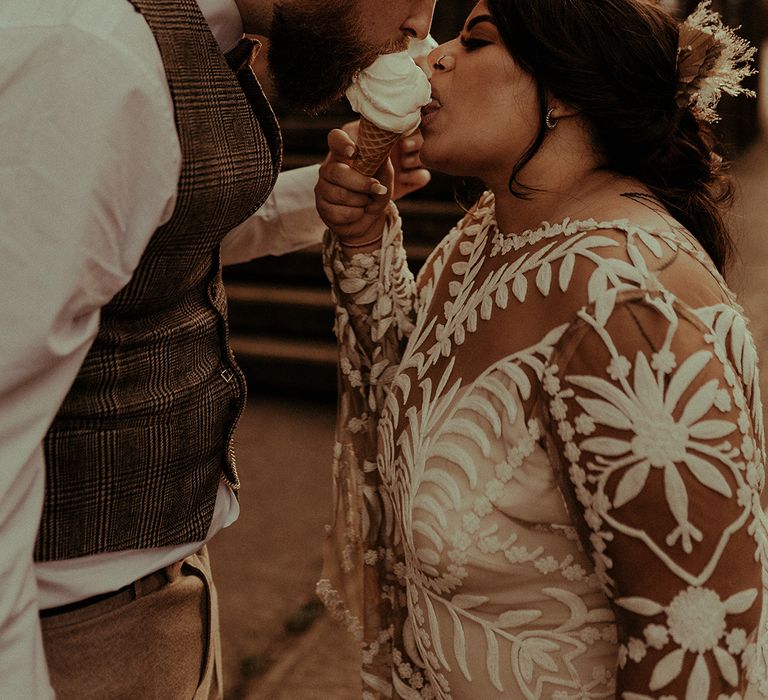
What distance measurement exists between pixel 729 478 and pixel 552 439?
0.29m

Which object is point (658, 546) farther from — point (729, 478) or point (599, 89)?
point (599, 89)

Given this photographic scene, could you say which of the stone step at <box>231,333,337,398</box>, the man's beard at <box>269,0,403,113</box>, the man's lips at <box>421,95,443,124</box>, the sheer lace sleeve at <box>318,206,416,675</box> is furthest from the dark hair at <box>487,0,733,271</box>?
the stone step at <box>231,333,337,398</box>

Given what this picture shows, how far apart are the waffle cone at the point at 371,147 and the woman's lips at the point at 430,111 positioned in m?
0.07

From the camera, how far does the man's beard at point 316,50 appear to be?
69.7 inches

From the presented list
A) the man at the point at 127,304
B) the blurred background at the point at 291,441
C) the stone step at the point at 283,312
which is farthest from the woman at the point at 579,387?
the stone step at the point at 283,312

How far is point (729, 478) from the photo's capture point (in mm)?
1407

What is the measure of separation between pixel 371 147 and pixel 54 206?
0.94 meters

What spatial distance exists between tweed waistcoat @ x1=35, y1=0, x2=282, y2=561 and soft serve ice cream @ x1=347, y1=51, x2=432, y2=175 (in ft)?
0.77

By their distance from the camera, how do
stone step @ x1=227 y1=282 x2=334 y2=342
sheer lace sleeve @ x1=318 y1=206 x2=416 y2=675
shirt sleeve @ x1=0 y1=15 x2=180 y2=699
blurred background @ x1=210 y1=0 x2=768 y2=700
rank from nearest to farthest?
shirt sleeve @ x1=0 y1=15 x2=180 y2=699
sheer lace sleeve @ x1=318 y1=206 x2=416 y2=675
blurred background @ x1=210 y1=0 x2=768 y2=700
stone step @ x1=227 y1=282 x2=334 y2=342

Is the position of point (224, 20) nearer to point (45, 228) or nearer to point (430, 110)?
point (430, 110)

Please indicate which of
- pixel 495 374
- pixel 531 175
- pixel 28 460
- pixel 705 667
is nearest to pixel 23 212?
pixel 28 460

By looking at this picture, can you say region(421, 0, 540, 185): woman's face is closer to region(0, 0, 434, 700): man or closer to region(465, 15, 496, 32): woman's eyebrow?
region(465, 15, 496, 32): woman's eyebrow

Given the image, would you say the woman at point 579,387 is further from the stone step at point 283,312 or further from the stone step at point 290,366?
the stone step at point 283,312

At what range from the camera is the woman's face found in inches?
69.2
